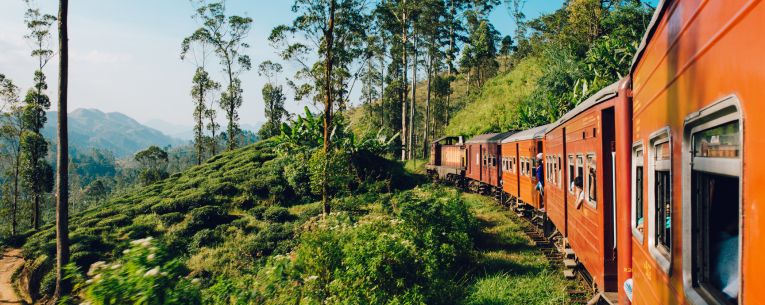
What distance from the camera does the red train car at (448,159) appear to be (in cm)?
2762

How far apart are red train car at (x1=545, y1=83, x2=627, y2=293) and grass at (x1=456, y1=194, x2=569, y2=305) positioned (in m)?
1.10

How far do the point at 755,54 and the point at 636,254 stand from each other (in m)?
3.10

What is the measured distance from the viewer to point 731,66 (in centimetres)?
180

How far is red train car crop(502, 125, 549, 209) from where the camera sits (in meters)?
12.8

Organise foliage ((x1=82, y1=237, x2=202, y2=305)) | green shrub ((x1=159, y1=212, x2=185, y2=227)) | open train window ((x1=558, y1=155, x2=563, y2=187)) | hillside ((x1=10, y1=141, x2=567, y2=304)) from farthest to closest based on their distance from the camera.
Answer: green shrub ((x1=159, y1=212, x2=185, y2=227)) < open train window ((x1=558, y1=155, x2=563, y2=187)) < hillside ((x1=10, y1=141, x2=567, y2=304)) < foliage ((x1=82, y1=237, x2=202, y2=305))

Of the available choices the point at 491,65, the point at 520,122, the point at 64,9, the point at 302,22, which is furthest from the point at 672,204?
the point at 491,65

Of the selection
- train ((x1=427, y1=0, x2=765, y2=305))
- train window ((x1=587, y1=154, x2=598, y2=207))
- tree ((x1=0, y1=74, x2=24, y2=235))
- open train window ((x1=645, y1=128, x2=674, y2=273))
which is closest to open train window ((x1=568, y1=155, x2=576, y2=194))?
train ((x1=427, y1=0, x2=765, y2=305))

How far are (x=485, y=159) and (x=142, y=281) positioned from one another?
741 inches

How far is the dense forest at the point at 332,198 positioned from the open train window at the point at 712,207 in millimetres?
3523

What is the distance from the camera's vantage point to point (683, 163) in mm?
2432

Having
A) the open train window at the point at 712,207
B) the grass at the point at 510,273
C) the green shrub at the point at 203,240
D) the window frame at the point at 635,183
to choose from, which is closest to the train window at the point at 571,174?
the grass at the point at 510,273

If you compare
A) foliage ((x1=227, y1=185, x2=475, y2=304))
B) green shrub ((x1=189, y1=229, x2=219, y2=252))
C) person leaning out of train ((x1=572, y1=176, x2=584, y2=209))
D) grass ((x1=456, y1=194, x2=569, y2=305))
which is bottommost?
green shrub ((x1=189, y1=229, x2=219, y2=252))

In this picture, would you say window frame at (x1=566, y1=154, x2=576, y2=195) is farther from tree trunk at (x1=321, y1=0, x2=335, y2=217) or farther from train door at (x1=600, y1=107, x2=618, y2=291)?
tree trunk at (x1=321, y1=0, x2=335, y2=217)

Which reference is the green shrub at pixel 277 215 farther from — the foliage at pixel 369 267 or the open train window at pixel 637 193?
the open train window at pixel 637 193
